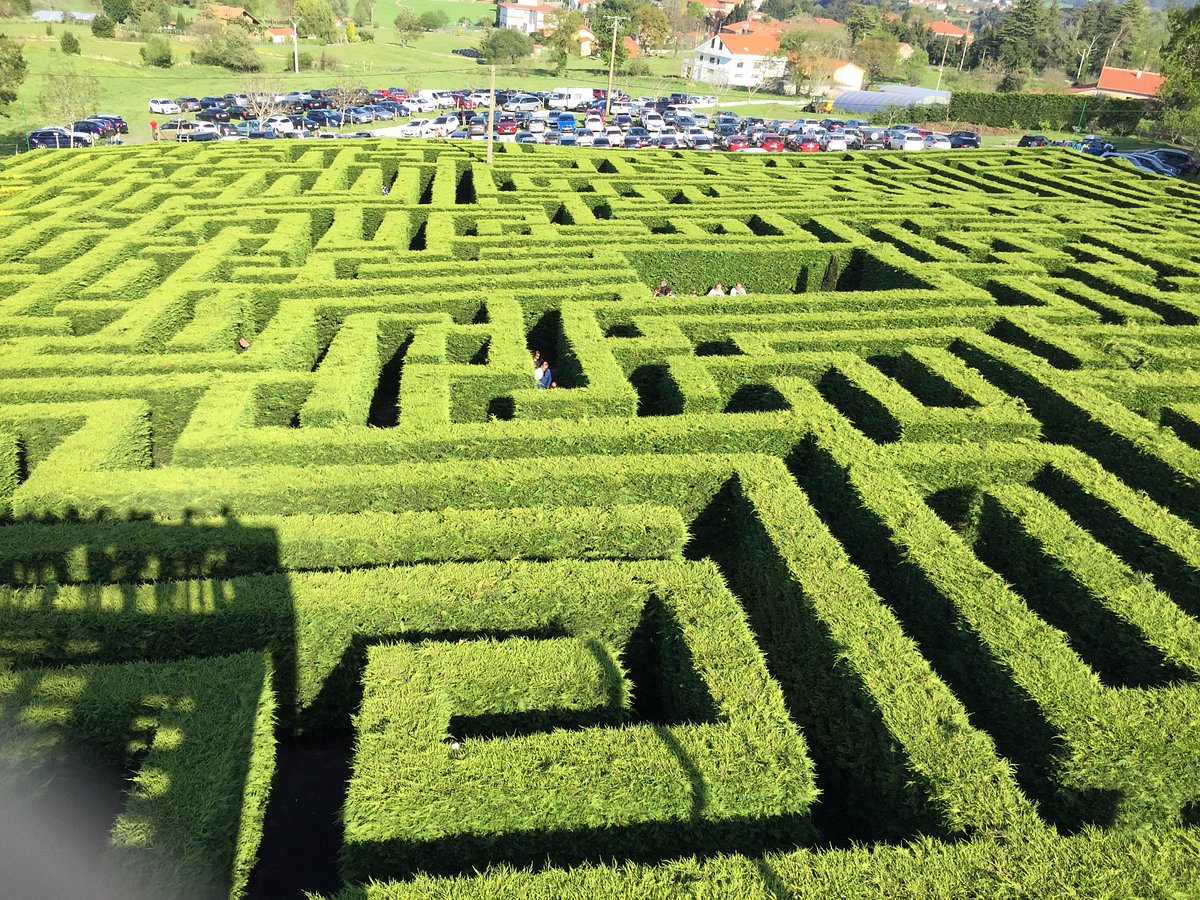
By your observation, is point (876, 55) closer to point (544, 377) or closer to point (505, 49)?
point (505, 49)

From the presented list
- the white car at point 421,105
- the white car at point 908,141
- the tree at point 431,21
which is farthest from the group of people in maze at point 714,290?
the tree at point 431,21

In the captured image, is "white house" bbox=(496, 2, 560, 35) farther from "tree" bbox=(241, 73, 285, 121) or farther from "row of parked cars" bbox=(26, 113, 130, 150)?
"row of parked cars" bbox=(26, 113, 130, 150)

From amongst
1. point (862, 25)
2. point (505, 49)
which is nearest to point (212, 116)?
point (505, 49)

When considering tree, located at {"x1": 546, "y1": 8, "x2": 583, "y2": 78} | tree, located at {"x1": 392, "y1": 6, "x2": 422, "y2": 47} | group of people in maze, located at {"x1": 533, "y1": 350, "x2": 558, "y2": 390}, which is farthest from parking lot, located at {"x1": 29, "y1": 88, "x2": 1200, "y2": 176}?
tree, located at {"x1": 392, "y1": 6, "x2": 422, "y2": 47}

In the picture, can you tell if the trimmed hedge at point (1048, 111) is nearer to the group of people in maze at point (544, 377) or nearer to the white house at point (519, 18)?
the group of people in maze at point (544, 377)

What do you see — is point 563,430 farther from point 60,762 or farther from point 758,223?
point 758,223

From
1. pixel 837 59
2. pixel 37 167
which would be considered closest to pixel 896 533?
pixel 37 167

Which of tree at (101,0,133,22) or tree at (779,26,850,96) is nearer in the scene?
tree at (779,26,850,96)
